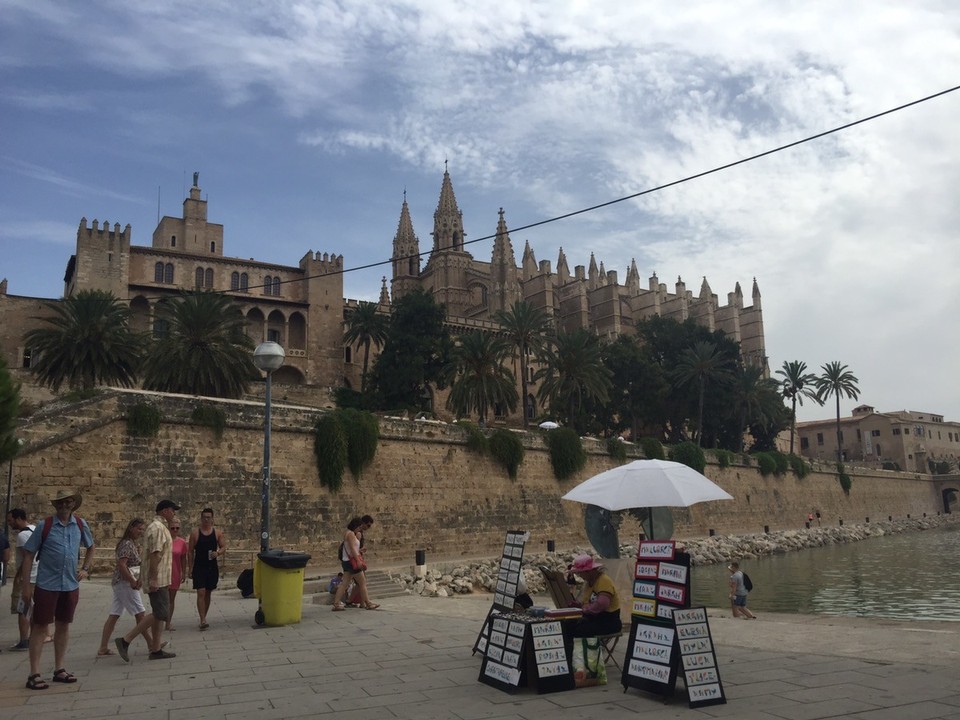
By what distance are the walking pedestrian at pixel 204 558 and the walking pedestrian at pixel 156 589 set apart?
63.7 inches

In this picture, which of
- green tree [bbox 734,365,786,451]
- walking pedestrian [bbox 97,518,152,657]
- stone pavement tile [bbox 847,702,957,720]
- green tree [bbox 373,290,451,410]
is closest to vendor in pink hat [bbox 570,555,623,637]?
stone pavement tile [bbox 847,702,957,720]

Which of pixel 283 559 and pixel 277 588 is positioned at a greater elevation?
pixel 283 559

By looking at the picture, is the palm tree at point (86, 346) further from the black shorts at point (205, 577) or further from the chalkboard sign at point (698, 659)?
the chalkboard sign at point (698, 659)

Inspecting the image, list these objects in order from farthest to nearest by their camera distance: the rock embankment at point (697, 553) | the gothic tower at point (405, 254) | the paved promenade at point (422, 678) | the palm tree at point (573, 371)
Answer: the gothic tower at point (405, 254) < the palm tree at point (573, 371) < the rock embankment at point (697, 553) < the paved promenade at point (422, 678)

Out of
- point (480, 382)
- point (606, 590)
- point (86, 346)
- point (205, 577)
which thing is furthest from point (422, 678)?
point (480, 382)

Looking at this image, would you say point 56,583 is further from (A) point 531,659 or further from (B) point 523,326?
(B) point 523,326

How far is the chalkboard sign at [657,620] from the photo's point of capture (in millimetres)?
6121

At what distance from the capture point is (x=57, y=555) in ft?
22.9

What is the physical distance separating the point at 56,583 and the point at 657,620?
5336mm

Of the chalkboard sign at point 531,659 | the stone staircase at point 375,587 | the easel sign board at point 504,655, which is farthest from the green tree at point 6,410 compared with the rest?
the chalkboard sign at point 531,659

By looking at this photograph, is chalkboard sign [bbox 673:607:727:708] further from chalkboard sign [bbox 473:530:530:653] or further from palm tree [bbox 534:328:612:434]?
palm tree [bbox 534:328:612:434]

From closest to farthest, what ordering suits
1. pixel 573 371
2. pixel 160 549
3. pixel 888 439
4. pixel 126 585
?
pixel 126 585
pixel 160 549
pixel 573 371
pixel 888 439

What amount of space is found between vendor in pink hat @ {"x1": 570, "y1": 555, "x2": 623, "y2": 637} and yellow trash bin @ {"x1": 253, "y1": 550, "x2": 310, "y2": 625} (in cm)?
469

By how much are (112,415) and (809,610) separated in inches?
722
